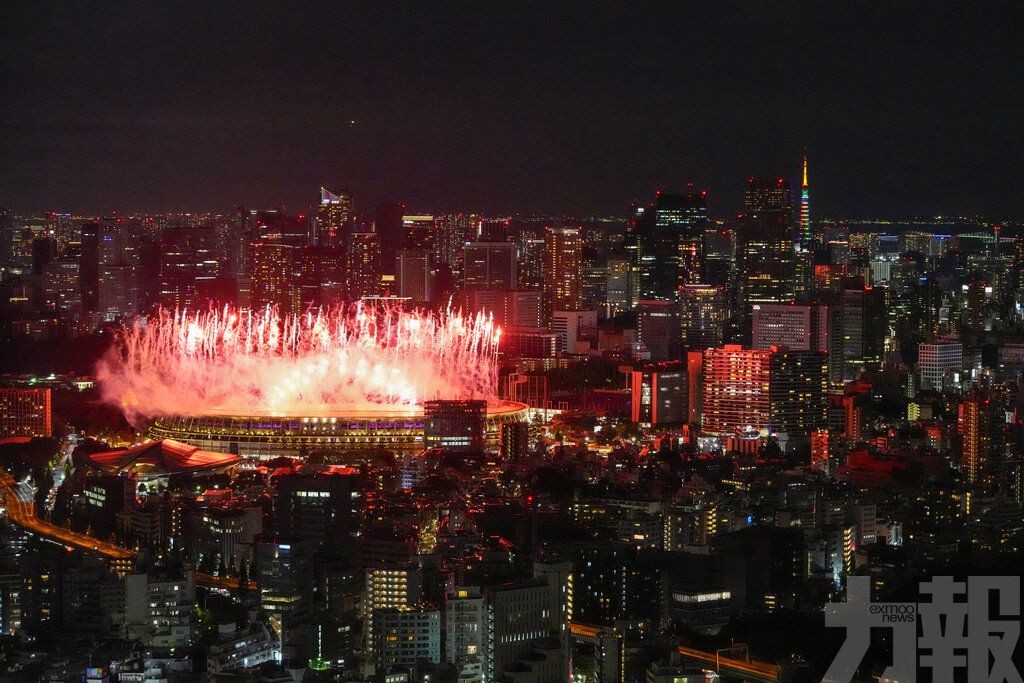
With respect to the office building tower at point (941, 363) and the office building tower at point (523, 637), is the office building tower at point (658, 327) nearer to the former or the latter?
the office building tower at point (941, 363)

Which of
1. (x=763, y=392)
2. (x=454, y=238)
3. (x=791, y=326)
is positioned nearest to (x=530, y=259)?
(x=454, y=238)

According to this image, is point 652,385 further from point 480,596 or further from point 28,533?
point 480,596

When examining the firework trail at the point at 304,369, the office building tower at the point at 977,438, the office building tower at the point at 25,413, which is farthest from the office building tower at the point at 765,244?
the office building tower at the point at 25,413

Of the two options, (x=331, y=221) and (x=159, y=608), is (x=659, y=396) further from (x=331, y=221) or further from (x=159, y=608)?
(x=159, y=608)

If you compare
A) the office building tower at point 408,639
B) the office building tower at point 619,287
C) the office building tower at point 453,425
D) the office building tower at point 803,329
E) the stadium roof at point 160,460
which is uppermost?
the office building tower at point 619,287

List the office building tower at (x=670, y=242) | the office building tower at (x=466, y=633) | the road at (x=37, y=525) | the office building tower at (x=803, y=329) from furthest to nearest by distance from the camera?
the office building tower at (x=670, y=242), the office building tower at (x=803, y=329), the road at (x=37, y=525), the office building tower at (x=466, y=633)

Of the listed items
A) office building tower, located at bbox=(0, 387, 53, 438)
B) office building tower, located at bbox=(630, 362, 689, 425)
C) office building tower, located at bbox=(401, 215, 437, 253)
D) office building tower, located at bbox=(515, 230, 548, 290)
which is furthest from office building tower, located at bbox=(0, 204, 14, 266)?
office building tower, located at bbox=(515, 230, 548, 290)

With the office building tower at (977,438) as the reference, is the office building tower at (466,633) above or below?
below
